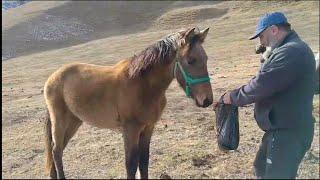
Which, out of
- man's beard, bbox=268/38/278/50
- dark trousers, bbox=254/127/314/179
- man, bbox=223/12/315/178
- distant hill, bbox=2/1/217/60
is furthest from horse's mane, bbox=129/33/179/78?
distant hill, bbox=2/1/217/60

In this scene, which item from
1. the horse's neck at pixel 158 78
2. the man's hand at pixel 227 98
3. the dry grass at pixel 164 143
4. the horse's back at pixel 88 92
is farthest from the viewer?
the dry grass at pixel 164 143

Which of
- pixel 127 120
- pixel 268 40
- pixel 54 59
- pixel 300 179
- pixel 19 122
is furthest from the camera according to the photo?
pixel 54 59

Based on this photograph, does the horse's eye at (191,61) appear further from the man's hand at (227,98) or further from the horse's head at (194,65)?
the man's hand at (227,98)

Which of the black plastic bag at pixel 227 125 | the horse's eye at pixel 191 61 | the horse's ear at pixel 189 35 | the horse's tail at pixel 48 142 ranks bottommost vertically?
the horse's tail at pixel 48 142

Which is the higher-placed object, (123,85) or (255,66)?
(123,85)

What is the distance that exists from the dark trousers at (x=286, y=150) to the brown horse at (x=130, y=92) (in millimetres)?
867

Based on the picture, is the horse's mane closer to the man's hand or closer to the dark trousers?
the man's hand

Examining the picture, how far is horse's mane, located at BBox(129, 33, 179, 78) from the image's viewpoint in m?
5.38

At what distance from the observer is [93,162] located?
7473 mm

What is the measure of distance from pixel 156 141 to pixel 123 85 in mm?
2839

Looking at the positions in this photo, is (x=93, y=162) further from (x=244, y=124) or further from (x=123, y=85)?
(x=244, y=124)

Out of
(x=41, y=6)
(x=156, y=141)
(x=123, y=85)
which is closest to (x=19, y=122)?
(x=156, y=141)

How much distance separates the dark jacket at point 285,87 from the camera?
4492 mm

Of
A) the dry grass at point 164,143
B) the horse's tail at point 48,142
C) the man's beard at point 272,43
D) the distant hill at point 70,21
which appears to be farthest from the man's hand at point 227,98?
the distant hill at point 70,21
